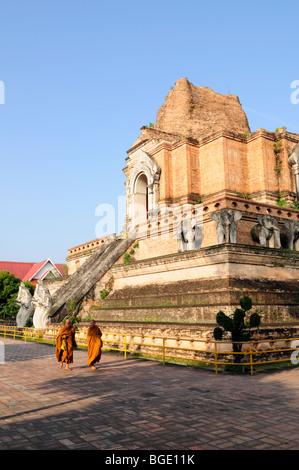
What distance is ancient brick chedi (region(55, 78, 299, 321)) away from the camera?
460 inches

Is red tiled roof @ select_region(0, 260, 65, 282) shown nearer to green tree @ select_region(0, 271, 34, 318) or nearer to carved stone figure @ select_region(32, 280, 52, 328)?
green tree @ select_region(0, 271, 34, 318)

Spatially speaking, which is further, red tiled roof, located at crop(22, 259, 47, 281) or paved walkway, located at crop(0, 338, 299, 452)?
red tiled roof, located at crop(22, 259, 47, 281)

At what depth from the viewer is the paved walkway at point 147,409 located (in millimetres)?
4354

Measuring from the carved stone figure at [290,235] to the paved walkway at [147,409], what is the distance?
717 cm

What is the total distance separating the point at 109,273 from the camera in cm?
1727

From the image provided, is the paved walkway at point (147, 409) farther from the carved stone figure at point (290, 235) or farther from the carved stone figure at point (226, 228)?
the carved stone figure at point (290, 235)

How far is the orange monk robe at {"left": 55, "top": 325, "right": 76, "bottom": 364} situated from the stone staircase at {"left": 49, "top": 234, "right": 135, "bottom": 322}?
612cm

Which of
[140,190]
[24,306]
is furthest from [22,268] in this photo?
[24,306]

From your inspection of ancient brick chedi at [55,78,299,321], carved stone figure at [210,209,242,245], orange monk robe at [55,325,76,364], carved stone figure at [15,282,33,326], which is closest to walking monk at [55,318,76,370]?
orange monk robe at [55,325,76,364]

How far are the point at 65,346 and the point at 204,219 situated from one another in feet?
28.1

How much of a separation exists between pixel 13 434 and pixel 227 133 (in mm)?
18004

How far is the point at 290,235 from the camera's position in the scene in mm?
14875

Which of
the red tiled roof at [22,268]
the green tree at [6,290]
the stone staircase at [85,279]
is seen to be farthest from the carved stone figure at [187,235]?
the red tiled roof at [22,268]
